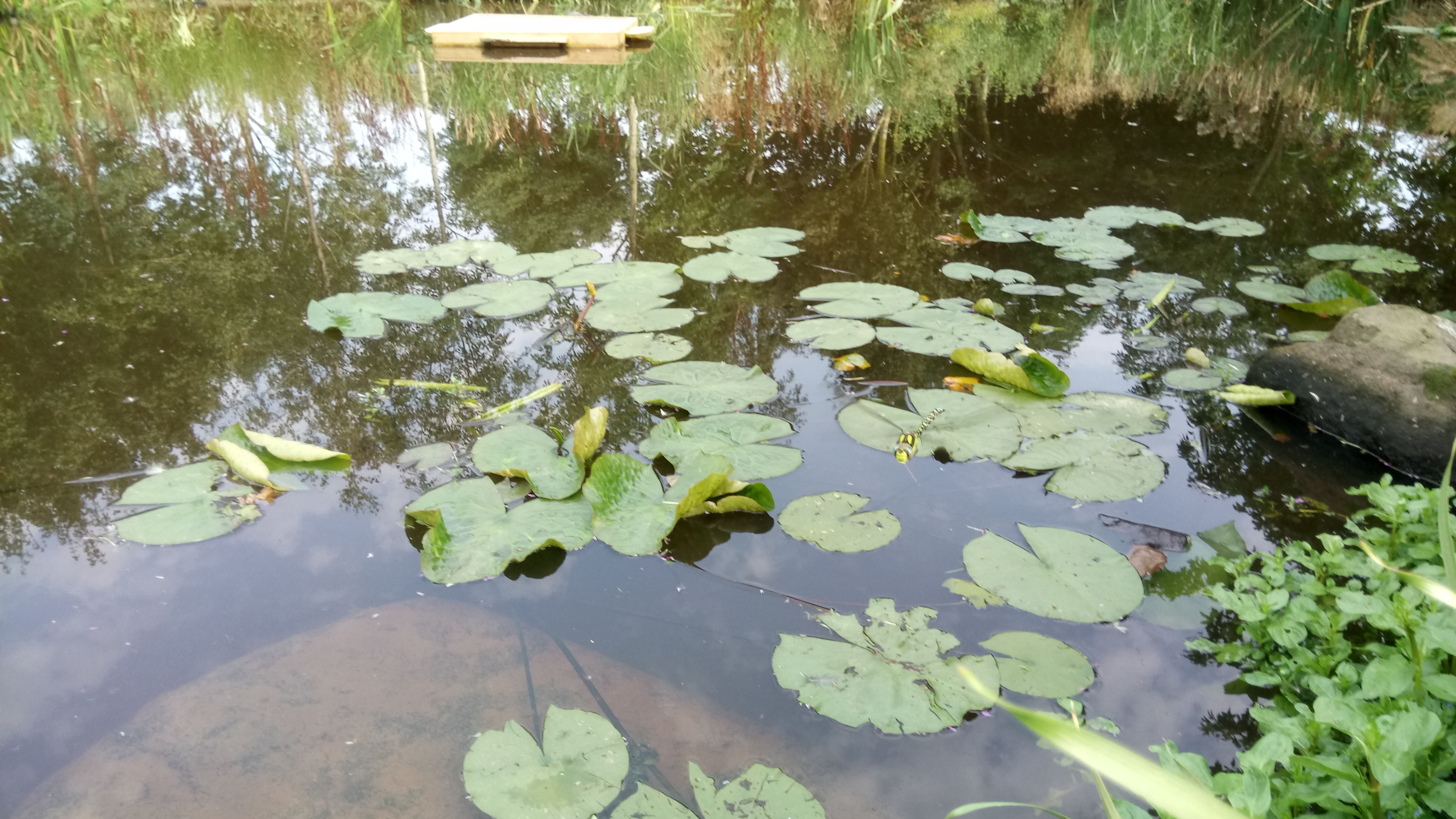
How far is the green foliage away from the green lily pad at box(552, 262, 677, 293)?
186cm

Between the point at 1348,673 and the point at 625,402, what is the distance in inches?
61.9

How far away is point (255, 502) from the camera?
183 cm

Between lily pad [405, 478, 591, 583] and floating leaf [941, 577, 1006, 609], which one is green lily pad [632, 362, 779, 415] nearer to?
lily pad [405, 478, 591, 583]

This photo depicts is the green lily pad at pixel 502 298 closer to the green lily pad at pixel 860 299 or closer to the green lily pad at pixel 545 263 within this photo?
the green lily pad at pixel 545 263

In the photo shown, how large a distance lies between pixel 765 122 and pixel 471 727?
3995 mm

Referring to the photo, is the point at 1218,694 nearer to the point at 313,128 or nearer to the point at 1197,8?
the point at 313,128

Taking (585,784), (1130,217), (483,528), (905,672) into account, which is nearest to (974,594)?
(905,672)

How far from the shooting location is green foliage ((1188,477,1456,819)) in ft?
2.98

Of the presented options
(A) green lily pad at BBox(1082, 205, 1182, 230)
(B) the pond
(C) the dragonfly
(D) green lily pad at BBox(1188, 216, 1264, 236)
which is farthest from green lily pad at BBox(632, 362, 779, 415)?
(D) green lily pad at BBox(1188, 216, 1264, 236)

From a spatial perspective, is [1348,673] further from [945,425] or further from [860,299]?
[860,299]

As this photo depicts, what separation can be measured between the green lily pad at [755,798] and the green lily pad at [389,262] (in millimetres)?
2218

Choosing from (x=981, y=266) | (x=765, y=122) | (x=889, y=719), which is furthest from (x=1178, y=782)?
(x=765, y=122)

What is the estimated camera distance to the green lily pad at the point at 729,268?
290 cm

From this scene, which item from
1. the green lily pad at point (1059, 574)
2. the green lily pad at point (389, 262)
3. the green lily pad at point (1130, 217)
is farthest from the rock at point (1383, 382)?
the green lily pad at point (389, 262)
